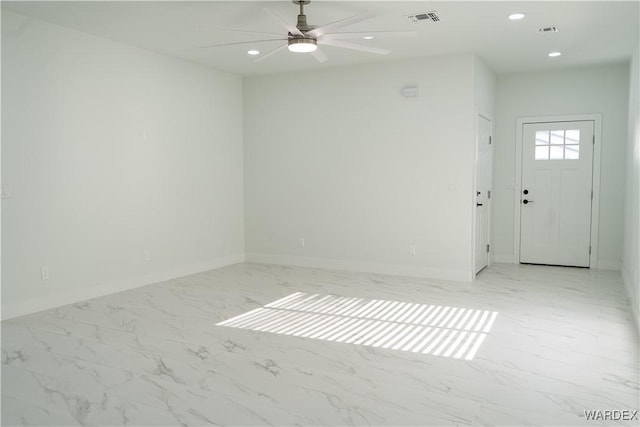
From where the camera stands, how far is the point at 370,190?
6457mm

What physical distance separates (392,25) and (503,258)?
409 centimetres

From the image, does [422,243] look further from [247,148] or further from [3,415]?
[3,415]

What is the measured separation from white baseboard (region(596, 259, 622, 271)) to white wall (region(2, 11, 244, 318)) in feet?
16.8

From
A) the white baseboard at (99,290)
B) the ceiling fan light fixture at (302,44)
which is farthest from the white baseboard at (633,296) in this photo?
the white baseboard at (99,290)

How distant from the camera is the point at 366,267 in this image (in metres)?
6.53

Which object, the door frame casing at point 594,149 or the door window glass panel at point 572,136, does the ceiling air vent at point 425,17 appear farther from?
the door window glass panel at point 572,136

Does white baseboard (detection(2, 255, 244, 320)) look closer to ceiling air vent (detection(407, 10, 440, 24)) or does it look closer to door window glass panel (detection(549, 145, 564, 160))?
ceiling air vent (detection(407, 10, 440, 24))

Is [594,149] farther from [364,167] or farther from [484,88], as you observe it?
[364,167]

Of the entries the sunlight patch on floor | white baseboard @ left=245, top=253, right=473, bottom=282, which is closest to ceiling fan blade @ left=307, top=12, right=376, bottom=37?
the sunlight patch on floor

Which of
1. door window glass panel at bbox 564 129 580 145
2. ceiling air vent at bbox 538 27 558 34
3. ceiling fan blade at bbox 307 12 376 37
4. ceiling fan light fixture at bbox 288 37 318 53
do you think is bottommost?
door window glass panel at bbox 564 129 580 145

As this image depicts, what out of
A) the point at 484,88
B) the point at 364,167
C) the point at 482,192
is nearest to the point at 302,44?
the point at 364,167

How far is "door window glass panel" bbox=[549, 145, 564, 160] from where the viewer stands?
6842 millimetres

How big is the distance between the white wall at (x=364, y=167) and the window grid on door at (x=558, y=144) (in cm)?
175

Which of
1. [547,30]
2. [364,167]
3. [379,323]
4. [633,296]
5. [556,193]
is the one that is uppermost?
[547,30]
